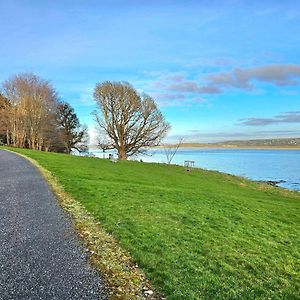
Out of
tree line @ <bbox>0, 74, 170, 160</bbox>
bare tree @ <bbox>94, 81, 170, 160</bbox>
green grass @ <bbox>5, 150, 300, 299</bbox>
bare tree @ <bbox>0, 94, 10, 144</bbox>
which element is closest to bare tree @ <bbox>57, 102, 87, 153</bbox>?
tree line @ <bbox>0, 74, 170, 160</bbox>

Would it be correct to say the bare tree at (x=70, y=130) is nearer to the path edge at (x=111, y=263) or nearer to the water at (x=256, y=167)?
the water at (x=256, y=167)

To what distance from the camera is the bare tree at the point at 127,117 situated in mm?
49375

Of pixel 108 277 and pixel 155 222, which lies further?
pixel 155 222

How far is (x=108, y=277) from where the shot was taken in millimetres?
5309

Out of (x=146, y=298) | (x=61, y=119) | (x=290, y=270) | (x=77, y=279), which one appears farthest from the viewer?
(x=61, y=119)

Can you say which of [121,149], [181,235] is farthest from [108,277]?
[121,149]

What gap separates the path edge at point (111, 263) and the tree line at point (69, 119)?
133ft

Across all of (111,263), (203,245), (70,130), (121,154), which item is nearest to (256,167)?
(121,154)

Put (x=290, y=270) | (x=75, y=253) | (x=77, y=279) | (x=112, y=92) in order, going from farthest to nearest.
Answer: (x=112, y=92) < (x=290, y=270) < (x=75, y=253) < (x=77, y=279)

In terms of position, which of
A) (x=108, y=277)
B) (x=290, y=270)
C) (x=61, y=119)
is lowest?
(x=290, y=270)

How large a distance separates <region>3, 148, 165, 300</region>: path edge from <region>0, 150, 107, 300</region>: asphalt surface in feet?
0.52

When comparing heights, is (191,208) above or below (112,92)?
below

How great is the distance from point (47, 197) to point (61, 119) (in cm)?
6221

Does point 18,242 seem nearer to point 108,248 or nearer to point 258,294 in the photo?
point 108,248
